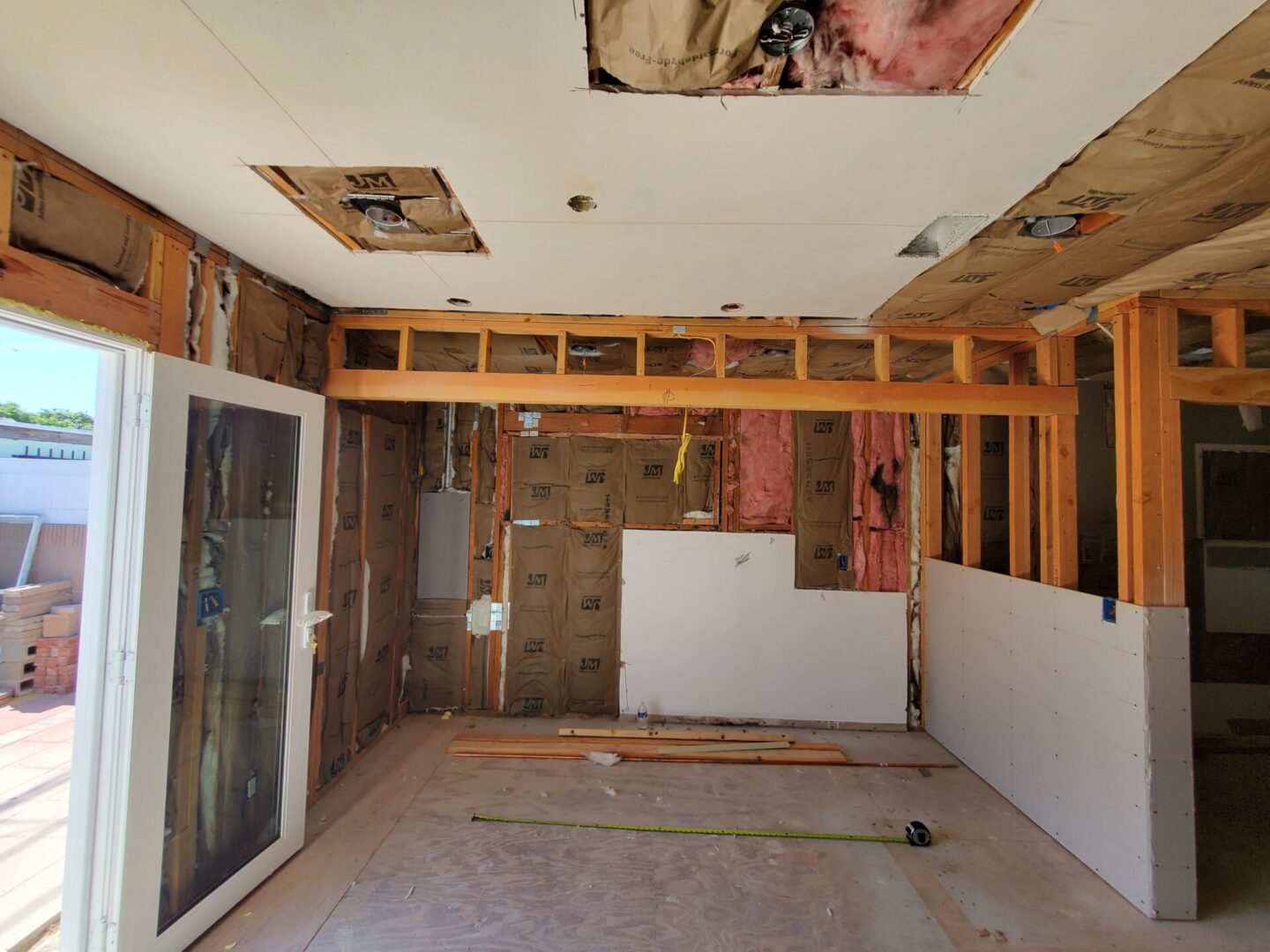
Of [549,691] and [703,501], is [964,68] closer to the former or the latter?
[703,501]

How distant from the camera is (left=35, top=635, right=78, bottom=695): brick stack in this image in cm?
341

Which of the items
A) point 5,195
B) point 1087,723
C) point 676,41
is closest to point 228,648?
point 5,195

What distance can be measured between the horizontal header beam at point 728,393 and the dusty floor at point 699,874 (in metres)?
2.11

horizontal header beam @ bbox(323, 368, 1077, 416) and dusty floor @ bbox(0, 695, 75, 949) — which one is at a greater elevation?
horizontal header beam @ bbox(323, 368, 1077, 416)

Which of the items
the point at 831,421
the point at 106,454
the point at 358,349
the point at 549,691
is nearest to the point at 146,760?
the point at 106,454

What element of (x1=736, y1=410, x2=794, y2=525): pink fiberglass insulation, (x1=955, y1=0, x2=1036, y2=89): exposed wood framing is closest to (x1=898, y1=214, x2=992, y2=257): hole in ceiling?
(x1=955, y1=0, x2=1036, y2=89): exposed wood framing

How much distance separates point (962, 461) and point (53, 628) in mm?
6050

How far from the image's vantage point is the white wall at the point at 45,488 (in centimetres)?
324

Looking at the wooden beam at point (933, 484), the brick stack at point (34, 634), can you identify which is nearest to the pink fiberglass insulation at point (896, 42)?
the wooden beam at point (933, 484)

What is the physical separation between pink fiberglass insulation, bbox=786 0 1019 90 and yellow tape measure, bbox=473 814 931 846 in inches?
118

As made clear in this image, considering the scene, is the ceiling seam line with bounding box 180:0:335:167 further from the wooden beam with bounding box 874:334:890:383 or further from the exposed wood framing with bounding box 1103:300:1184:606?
the exposed wood framing with bounding box 1103:300:1184:606

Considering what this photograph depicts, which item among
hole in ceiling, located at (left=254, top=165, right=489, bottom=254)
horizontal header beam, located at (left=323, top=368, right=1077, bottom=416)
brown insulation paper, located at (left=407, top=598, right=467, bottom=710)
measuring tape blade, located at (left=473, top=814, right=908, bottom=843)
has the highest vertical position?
hole in ceiling, located at (left=254, top=165, right=489, bottom=254)

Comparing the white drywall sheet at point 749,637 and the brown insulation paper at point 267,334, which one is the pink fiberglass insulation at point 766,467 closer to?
the white drywall sheet at point 749,637

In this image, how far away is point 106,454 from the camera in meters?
1.67
